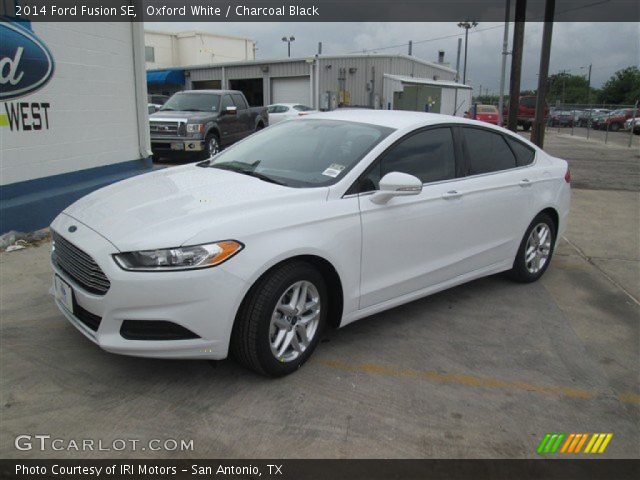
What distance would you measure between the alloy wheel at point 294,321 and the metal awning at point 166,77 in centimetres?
3810

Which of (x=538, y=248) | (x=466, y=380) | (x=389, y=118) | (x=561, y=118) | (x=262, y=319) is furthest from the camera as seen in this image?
(x=561, y=118)

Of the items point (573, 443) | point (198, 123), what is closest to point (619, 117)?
point (198, 123)

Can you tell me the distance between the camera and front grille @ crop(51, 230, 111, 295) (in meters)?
3.00

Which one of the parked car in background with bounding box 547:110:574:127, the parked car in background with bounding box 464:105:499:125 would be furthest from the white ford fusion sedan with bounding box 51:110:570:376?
the parked car in background with bounding box 547:110:574:127

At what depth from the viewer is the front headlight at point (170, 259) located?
291cm

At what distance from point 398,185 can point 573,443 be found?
1.80 m

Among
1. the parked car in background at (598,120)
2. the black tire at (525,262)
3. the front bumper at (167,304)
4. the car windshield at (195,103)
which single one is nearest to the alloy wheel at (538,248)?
the black tire at (525,262)

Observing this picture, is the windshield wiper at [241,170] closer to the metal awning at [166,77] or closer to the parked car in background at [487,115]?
the parked car in background at [487,115]

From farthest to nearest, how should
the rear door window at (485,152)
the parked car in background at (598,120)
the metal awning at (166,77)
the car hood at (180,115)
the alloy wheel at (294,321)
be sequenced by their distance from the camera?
the metal awning at (166,77)
the parked car in background at (598,120)
the car hood at (180,115)
the rear door window at (485,152)
the alloy wheel at (294,321)

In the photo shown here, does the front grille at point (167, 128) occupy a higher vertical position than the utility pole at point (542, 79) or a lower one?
lower

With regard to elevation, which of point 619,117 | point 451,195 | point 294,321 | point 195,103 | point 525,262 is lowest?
point 525,262

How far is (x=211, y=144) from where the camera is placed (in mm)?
13320

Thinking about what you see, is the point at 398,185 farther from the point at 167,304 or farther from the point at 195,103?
the point at 195,103
